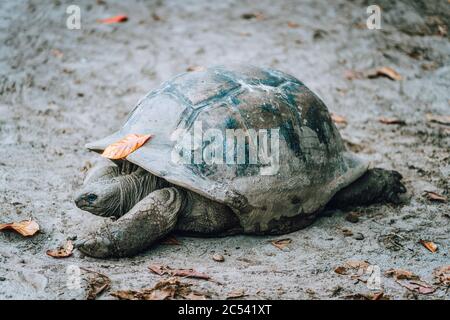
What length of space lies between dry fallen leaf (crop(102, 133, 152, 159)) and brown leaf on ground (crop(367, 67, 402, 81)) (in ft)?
11.8

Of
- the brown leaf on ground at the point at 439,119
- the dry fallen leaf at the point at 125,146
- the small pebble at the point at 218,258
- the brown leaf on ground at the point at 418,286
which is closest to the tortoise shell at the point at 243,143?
the dry fallen leaf at the point at 125,146

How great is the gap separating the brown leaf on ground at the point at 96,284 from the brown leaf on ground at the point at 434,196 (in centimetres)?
244

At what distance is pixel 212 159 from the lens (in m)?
3.36

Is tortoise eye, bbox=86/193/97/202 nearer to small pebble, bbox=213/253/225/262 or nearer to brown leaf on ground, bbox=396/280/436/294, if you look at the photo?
small pebble, bbox=213/253/225/262

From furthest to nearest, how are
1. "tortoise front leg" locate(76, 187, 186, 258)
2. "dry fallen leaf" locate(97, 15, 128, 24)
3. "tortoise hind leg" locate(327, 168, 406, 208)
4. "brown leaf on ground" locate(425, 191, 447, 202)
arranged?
"dry fallen leaf" locate(97, 15, 128, 24)
"brown leaf on ground" locate(425, 191, 447, 202)
"tortoise hind leg" locate(327, 168, 406, 208)
"tortoise front leg" locate(76, 187, 186, 258)

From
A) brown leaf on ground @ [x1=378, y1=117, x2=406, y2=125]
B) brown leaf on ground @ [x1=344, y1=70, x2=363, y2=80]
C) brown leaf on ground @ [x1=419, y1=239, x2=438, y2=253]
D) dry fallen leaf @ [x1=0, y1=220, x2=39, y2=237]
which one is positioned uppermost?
brown leaf on ground @ [x1=344, y1=70, x2=363, y2=80]

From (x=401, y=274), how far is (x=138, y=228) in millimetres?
1505

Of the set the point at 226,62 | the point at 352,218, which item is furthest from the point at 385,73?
the point at 352,218

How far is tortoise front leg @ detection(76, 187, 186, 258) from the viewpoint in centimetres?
320

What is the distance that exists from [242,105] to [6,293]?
1.69 meters

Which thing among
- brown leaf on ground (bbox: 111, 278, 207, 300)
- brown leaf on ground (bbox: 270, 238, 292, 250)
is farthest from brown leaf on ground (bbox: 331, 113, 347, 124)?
brown leaf on ground (bbox: 111, 278, 207, 300)

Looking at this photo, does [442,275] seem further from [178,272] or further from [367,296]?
[178,272]
